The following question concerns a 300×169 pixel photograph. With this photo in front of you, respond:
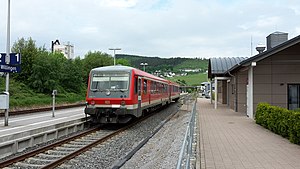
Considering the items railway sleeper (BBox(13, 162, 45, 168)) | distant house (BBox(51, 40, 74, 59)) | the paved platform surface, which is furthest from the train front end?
distant house (BBox(51, 40, 74, 59))

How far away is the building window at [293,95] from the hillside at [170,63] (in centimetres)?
11455

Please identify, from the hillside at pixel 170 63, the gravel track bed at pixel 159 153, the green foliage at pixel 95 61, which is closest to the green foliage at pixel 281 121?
the gravel track bed at pixel 159 153

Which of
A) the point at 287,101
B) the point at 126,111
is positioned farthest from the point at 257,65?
the point at 126,111

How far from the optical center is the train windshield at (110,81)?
14350 millimetres

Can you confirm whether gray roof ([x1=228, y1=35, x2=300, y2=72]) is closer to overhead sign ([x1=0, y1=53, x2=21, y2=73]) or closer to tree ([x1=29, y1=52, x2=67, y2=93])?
overhead sign ([x1=0, y1=53, x2=21, y2=73])

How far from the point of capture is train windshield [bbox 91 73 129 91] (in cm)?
1435

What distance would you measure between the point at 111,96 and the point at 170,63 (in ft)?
486

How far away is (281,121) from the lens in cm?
1113

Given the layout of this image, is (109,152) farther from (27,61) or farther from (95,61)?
(95,61)

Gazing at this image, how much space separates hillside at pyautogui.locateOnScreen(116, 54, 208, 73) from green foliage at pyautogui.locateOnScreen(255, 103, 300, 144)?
11822 centimetres

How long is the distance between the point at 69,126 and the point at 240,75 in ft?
42.8

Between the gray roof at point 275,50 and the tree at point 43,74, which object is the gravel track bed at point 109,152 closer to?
the gray roof at point 275,50

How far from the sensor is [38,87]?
39.0m

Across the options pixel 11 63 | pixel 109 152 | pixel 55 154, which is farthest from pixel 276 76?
pixel 11 63
